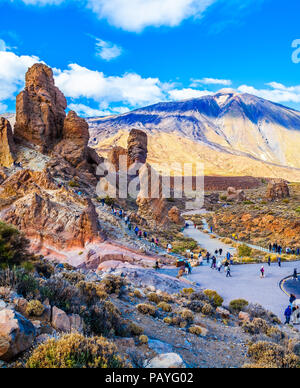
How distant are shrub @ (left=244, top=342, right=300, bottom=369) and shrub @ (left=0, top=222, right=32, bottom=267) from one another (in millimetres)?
6569

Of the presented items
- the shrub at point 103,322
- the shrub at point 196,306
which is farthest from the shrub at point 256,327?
the shrub at point 103,322

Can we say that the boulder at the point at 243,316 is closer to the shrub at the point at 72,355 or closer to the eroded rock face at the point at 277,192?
the shrub at the point at 72,355

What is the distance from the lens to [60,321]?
4.91 meters

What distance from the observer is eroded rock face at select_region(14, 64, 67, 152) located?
35281 mm

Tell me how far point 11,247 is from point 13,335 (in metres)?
4.95

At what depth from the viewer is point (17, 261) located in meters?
8.11

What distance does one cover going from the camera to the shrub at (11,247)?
784 centimetres

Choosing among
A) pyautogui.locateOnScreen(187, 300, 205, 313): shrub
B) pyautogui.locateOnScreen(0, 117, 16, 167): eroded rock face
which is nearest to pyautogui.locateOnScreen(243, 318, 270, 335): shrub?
pyautogui.locateOnScreen(187, 300, 205, 313): shrub

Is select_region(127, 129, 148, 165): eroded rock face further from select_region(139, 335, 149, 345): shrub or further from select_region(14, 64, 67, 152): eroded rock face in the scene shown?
select_region(139, 335, 149, 345): shrub

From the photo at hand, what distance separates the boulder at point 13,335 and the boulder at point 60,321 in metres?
0.69

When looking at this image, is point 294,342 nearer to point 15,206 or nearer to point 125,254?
point 125,254

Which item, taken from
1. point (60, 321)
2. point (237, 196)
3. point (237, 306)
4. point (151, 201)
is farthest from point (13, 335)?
point (237, 196)
